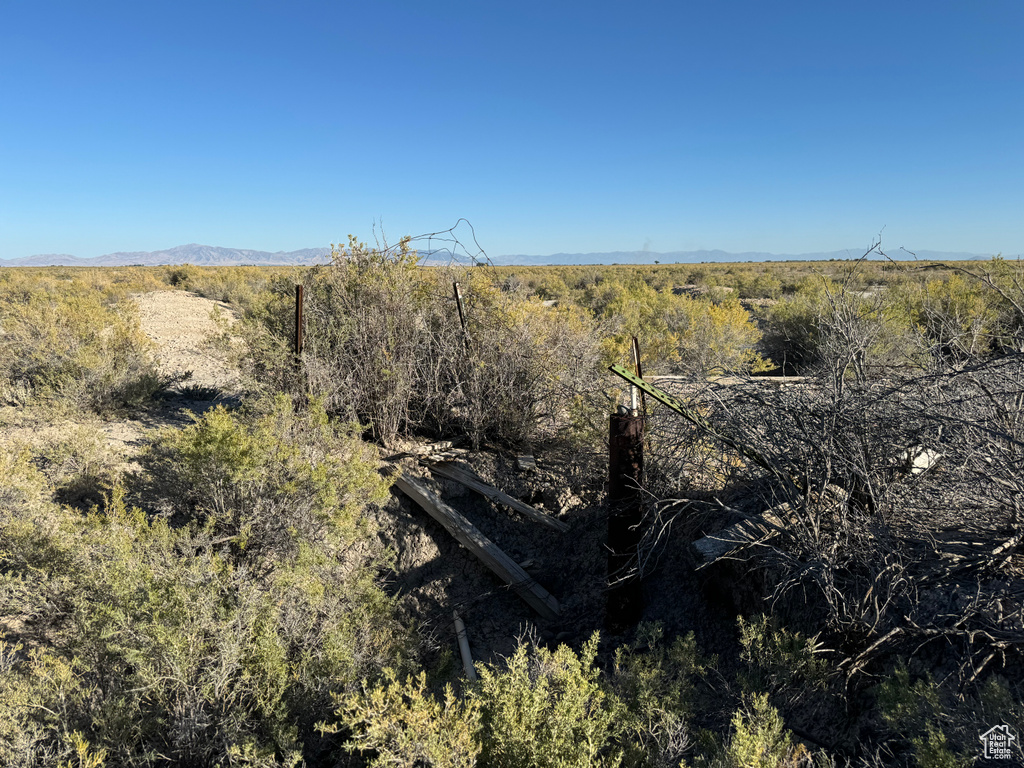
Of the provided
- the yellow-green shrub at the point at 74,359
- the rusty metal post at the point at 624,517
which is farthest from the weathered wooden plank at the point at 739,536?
the yellow-green shrub at the point at 74,359

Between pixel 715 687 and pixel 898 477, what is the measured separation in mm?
1747

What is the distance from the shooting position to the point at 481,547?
215 inches

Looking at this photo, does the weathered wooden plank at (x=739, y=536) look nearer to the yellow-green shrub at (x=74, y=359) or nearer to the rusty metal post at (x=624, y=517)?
the rusty metal post at (x=624, y=517)

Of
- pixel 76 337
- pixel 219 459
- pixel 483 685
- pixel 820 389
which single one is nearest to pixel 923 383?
pixel 820 389

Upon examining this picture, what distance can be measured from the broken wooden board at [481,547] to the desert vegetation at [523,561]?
0.17 metres

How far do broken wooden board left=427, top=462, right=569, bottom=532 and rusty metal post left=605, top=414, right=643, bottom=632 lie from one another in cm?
133

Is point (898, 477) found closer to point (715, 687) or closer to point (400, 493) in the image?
point (715, 687)

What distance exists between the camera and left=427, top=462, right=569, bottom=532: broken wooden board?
582 cm

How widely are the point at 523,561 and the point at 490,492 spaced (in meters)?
0.84

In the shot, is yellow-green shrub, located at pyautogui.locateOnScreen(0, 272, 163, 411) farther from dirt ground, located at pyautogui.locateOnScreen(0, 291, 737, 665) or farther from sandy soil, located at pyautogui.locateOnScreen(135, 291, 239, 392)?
sandy soil, located at pyautogui.locateOnScreen(135, 291, 239, 392)

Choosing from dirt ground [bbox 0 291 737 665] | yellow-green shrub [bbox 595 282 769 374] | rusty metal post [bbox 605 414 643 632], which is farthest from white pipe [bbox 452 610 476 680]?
yellow-green shrub [bbox 595 282 769 374]

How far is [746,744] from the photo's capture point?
82.8 inches

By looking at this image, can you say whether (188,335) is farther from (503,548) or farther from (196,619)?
(196,619)

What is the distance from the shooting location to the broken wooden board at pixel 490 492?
582 cm
